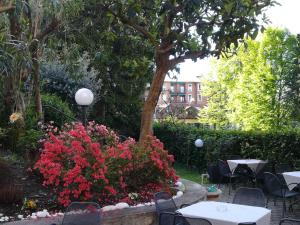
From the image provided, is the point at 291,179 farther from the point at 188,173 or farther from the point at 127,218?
the point at 188,173

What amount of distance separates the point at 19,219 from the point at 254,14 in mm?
5815

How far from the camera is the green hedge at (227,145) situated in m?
11.9

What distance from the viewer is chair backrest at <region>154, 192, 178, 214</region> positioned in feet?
18.3

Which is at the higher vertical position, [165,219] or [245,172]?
[165,219]

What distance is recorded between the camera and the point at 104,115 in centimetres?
1998

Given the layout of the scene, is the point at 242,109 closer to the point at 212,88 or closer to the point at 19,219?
the point at 212,88

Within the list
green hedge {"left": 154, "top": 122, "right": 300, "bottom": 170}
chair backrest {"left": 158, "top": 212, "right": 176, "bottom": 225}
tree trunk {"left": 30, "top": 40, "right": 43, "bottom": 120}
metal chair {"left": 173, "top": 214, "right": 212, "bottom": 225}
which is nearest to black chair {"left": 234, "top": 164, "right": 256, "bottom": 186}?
green hedge {"left": 154, "top": 122, "right": 300, "bottom": 170}

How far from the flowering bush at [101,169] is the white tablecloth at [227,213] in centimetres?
183

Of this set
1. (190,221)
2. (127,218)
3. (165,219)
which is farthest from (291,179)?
(190,221)

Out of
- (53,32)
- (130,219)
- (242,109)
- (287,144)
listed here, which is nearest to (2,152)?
(53,32)

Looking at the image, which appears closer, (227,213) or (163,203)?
(227,213)

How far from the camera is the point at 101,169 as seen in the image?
259 inches

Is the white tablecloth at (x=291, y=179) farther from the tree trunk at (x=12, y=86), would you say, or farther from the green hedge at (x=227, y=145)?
the tree trunk at (x=12, y=86)

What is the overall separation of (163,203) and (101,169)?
1.33 m
